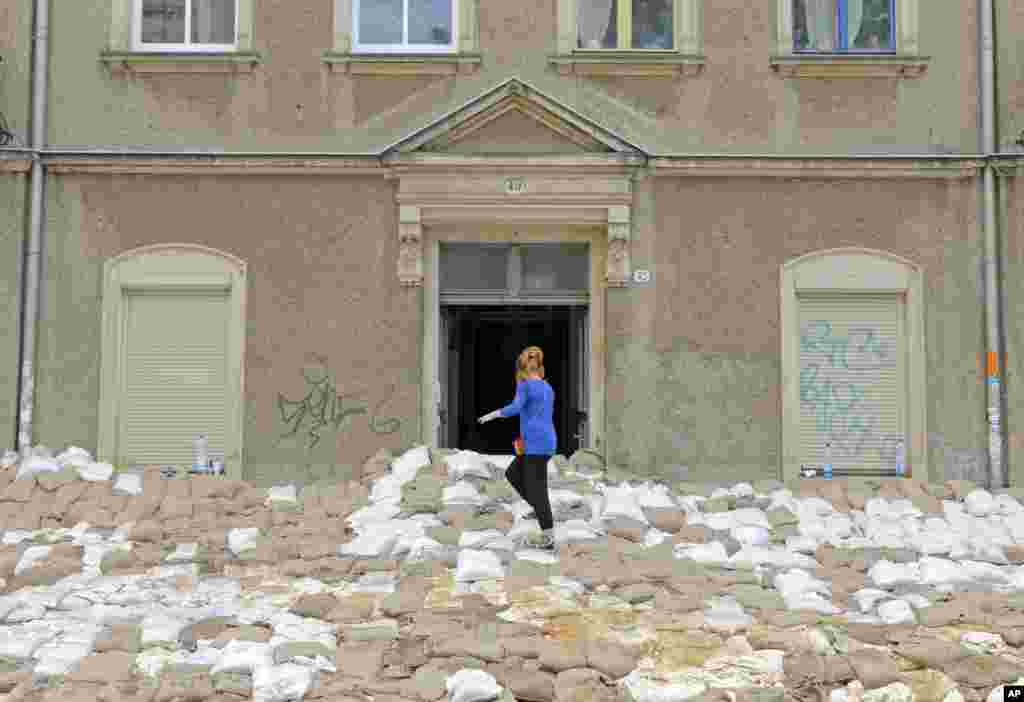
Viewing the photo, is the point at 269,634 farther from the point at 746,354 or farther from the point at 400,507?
the point at 746,354

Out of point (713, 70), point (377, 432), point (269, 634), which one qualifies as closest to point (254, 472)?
point (377, 432)

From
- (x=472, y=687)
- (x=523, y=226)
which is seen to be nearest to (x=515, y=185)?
(x=523, y=226)

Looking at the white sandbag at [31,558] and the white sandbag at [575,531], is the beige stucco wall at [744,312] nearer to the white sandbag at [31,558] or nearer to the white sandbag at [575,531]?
the white sandbag at [575,531]

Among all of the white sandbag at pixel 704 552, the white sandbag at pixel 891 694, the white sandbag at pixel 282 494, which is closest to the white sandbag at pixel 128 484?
Answer: the white sandbag at pixel 282 494

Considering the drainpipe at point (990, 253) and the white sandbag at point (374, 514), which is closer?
the white sandbag at point (374, 514)

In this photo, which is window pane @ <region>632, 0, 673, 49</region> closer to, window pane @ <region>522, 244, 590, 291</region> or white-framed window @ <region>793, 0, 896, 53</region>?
white-framed window @ <region>793, 0, 896, 53</region>

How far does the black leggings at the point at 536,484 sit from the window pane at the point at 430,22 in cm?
502

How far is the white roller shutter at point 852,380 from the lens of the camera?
35.7 ft

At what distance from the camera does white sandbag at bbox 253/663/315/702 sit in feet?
19.2

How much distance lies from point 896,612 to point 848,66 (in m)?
6.16

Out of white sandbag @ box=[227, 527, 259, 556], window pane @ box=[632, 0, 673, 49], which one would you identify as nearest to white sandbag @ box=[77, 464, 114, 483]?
white sandbag @ box=[227, 527, 259, 556]

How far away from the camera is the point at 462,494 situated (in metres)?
9.41

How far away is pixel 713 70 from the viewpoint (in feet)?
36.1

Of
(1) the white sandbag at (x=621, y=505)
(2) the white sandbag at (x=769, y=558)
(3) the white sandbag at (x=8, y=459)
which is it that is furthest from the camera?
(3) the white sandbag at (x=8, y=459)
